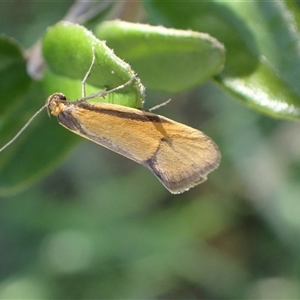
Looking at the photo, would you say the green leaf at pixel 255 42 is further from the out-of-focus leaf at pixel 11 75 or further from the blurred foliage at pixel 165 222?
the blurred foliage at pixel 165 222

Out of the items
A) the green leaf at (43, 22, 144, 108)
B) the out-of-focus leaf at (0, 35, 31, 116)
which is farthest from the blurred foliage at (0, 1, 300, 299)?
the green leaf at (43, 22, 144, 108)

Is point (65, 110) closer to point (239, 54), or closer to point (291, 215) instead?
point (239, 54)

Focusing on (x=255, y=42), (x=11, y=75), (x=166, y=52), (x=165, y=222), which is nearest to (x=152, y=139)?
(x=166, y=52)

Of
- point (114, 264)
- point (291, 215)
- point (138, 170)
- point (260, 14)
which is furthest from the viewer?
point (138, 170)

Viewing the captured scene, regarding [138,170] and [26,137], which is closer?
[26,137]

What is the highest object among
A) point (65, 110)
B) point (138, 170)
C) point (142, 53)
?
point (142, 53)

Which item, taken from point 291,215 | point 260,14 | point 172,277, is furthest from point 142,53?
point 172,277
